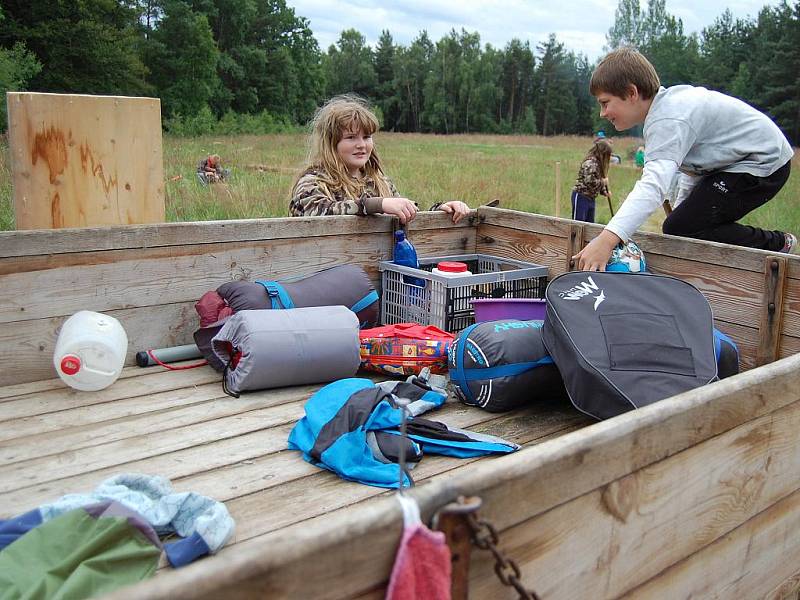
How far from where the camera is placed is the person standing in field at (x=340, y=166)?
13.8 ft

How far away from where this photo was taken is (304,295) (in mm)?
3510

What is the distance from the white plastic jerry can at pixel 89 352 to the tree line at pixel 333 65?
73.6 feet

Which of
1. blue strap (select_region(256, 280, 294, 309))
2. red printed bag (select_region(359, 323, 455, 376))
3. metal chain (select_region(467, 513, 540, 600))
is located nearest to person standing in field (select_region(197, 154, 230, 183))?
blue strap (select_region(256, 280, 294, 309))

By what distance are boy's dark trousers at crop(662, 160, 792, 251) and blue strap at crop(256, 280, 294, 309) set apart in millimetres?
1856

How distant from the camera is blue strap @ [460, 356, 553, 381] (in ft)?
9.52

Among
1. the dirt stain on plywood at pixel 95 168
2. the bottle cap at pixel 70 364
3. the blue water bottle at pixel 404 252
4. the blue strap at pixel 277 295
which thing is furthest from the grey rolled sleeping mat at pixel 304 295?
the dirt stain on plywood at pixel 95 168

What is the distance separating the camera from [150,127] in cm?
352

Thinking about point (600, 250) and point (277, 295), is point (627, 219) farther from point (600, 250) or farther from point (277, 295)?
point (277, 295)

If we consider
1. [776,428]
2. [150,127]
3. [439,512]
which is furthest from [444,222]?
[439,512]

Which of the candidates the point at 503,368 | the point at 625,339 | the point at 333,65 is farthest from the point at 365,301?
the point at 333,65

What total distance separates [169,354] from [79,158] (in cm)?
88

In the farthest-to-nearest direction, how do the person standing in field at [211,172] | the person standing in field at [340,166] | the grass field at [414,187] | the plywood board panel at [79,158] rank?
1. the person standing in field at [211,172]
2. the grass field at [414,187]
3. the person standing in field at [340,166]
4. the plywood board panel at [79,158]

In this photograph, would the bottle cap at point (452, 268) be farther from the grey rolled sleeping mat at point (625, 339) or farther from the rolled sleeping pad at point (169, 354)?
the rolled sleeping pad at point (169, 354)

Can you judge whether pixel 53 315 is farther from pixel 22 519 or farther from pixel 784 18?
pixel 784 18
